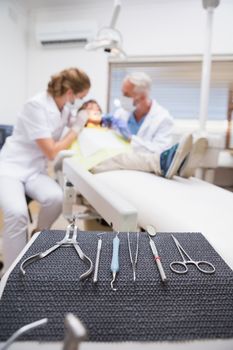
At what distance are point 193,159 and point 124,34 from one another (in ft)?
8.33

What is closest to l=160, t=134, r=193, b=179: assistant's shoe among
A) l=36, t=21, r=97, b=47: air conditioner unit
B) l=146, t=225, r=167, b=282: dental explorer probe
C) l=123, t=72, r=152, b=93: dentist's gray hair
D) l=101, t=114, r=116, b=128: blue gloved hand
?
l=146, t=225, r=167, b=282: dental explorer probe

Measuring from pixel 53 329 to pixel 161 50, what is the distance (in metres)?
3.34

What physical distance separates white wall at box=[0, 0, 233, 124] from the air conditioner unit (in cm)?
9

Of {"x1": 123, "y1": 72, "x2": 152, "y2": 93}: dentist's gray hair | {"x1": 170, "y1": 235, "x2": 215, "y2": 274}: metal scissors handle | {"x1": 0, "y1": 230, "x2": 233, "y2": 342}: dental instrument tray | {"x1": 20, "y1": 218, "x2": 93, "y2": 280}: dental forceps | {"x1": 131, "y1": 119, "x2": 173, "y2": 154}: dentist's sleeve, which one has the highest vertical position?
{"x1": 123, "y1": 72, "x2": 152, "y2": 93}: dentist's gray hair

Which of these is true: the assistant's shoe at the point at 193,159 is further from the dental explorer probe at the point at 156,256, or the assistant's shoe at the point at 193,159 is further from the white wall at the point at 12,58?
the white wall at the point at 12,58

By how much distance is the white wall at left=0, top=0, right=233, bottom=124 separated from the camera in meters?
3.04

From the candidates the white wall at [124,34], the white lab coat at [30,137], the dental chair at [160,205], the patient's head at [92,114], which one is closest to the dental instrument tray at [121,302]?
the dental chair at [160,205]

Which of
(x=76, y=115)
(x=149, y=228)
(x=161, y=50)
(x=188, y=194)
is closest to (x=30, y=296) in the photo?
(x=149, y=228)

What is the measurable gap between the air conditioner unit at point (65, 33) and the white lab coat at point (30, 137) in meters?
2.01

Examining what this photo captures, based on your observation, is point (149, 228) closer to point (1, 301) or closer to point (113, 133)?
point (1, 301)

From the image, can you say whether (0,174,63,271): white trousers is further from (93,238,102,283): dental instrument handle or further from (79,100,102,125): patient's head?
(93,238,102,283): dental instrument handle

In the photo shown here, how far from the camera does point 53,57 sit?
11.9 ft

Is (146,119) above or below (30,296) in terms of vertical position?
above

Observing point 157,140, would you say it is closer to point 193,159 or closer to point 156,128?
point 156,128
